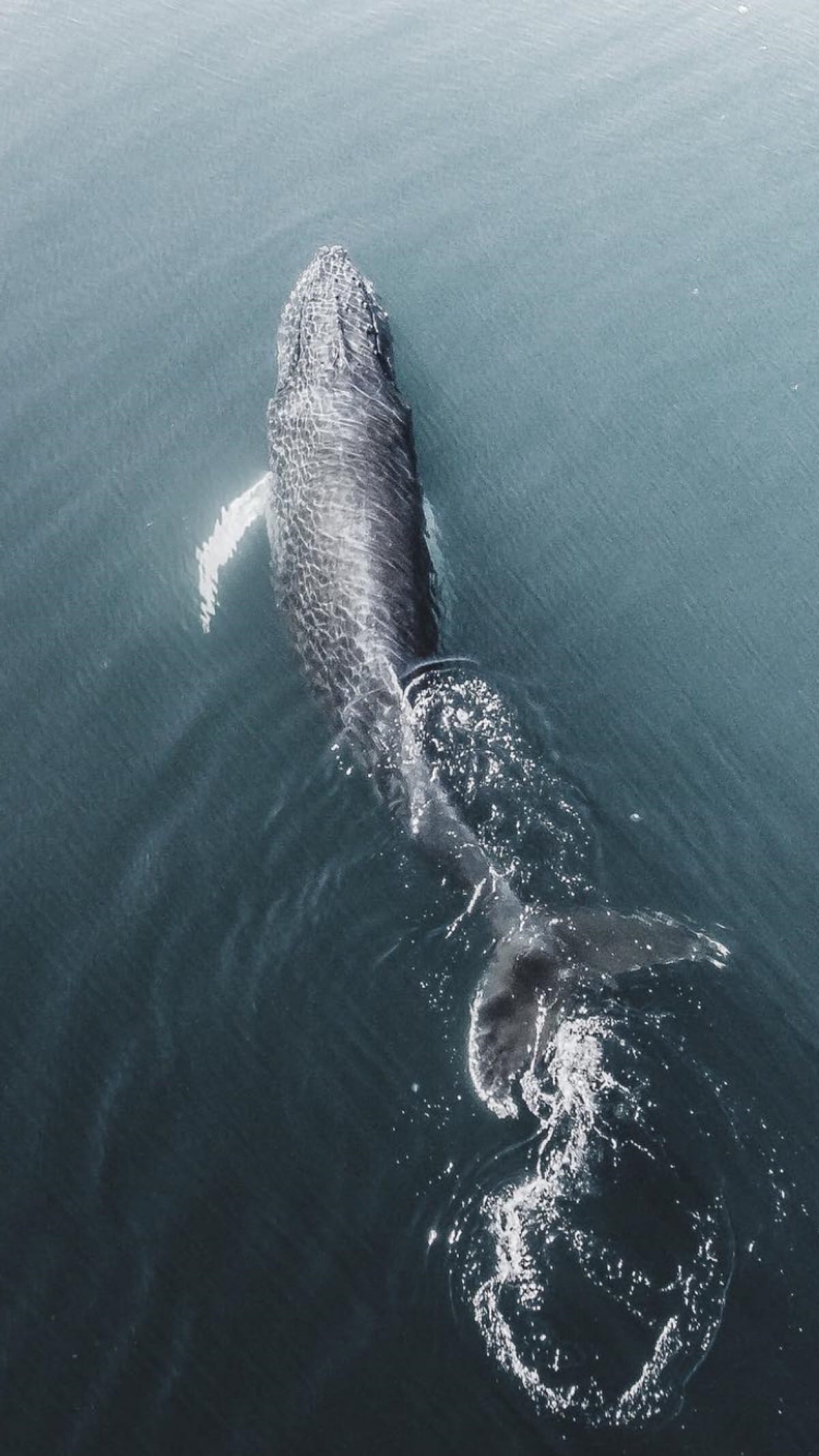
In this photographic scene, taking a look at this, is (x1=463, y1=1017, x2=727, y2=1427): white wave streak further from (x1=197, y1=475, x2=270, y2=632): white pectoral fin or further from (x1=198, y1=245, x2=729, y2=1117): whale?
(x1=197, y1=475, x2=270, y2=632): white pectoral fin

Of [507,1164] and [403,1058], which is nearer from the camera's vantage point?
[507,1164]

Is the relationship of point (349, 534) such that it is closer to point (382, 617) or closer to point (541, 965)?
point (382, 617)

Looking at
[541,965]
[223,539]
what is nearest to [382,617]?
[223,539]

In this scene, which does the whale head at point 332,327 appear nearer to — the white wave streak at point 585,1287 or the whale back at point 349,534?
the whale back at point 349,534

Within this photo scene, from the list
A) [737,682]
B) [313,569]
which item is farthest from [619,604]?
[313,569]

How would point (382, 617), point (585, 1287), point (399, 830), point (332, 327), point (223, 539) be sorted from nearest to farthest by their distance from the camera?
point (585, 1287) < point (399, 830) < point (382, 617) < point (223, 539) < point (332, 327)

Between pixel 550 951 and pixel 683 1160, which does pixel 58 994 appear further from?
pixel 683 1160
